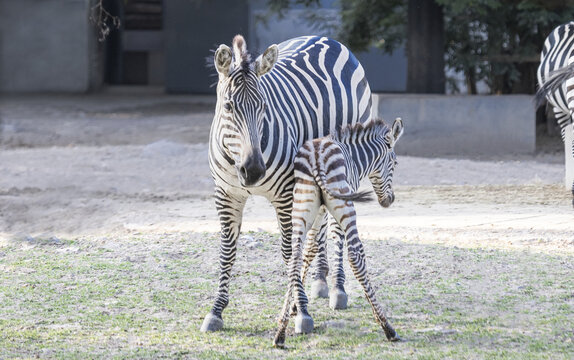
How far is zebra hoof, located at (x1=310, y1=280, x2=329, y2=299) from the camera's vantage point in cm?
572

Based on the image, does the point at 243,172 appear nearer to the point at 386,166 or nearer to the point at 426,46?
the point at 386,166

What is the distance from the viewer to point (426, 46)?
13703 mm

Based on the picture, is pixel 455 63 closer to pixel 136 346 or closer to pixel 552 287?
pixel 552 287

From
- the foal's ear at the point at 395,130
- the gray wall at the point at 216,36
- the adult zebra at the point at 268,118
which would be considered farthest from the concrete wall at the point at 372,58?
the foal's ear at the point at 395,130

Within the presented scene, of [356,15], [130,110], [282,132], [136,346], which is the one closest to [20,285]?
[136,346]

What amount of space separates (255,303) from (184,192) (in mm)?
4892

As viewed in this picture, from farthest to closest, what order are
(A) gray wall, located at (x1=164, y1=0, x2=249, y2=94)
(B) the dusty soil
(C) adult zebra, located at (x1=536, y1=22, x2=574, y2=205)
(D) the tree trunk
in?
(A) gray wall, located at (x1=164, y1=0, x2=249, y2=94) < (D) the tree trunk < (C) adult zebra, located at (x1=536, y1=22, x2=574, y2=205) < (B) the dusty soil

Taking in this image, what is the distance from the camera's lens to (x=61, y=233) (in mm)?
8133

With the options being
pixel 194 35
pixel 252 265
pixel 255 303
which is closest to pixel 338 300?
pixel 255 303

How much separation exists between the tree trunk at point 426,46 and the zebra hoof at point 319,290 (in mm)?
8611

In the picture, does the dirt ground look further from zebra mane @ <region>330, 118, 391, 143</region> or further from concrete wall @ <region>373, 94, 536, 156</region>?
zebra mane @ <region>330, 118, 391, 143</region>

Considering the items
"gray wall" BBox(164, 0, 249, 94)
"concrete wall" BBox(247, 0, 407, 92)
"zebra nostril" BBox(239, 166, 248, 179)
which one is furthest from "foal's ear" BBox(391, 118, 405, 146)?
"gray wall" BBox(164, 0, 249, 94)

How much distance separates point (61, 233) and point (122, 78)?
21638 mm

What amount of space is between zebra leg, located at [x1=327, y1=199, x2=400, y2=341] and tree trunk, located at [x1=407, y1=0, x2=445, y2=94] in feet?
31.2
